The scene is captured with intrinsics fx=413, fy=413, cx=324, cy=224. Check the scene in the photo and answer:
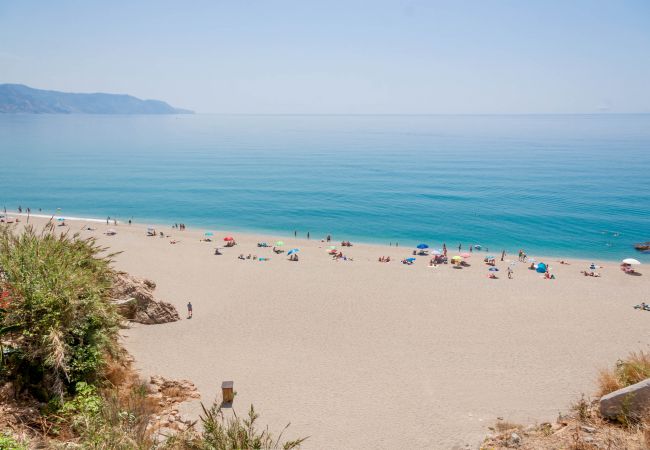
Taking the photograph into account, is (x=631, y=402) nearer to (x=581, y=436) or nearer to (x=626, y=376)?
(x=581, y=436)

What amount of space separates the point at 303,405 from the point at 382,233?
29319mm

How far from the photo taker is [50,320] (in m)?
9.95

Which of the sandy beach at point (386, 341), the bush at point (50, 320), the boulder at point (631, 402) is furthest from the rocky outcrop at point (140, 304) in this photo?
the boulder at point (631, 402)

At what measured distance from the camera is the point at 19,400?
9.05 metres

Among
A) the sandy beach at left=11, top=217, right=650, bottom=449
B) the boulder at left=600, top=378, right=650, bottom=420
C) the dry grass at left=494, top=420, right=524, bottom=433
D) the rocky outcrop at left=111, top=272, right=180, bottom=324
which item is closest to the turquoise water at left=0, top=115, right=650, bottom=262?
the sandy beach at left=11, top=217, right=650, bottom=449

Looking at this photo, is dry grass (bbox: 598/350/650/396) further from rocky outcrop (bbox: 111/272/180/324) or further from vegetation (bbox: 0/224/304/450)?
rocky outcrop (bbox: 111/272/180/324)

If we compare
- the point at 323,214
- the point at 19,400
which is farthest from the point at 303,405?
the point at 323,214

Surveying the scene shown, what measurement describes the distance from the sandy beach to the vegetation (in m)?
3.08

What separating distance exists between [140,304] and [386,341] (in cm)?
1112

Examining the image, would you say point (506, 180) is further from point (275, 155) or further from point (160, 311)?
point (160, 311)

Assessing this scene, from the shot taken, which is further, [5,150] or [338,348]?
[5,150]

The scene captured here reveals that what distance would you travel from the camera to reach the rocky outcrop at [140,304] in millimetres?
17609

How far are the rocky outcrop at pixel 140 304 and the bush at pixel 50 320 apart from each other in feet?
19.8

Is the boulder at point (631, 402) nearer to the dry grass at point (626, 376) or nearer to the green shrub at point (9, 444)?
the dry grass at point (626, 376)
